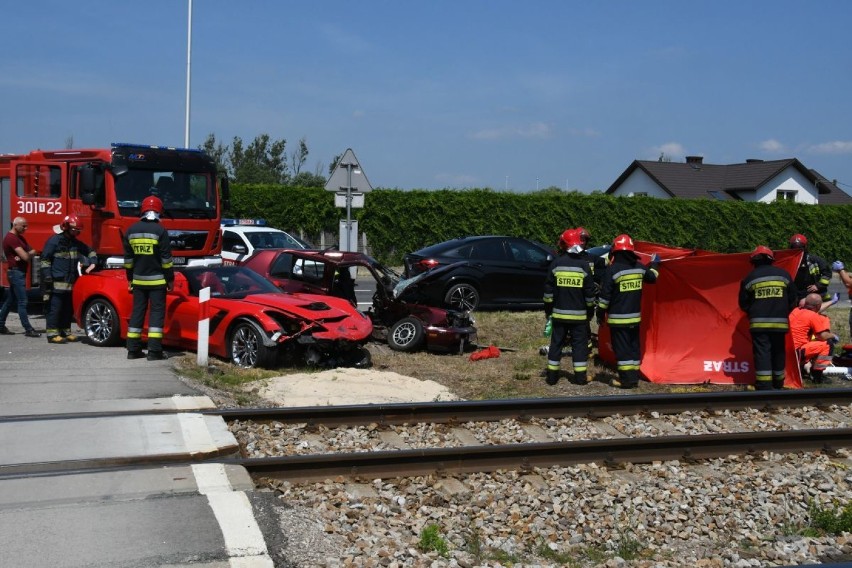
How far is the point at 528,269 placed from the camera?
18.1 meters

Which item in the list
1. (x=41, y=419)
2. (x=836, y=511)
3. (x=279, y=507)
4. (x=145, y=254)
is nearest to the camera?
(x=279, y=507)

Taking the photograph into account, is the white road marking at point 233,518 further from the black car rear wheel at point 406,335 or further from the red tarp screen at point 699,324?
the black car rear wheel at point 406,335

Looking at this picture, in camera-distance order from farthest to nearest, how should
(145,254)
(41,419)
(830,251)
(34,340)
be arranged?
(830,251)
(34,340)
(145,254)
(41,419)

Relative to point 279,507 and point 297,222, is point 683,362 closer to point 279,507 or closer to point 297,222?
point 279,507

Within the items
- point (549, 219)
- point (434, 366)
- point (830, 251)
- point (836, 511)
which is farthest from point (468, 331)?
point (830, 251)

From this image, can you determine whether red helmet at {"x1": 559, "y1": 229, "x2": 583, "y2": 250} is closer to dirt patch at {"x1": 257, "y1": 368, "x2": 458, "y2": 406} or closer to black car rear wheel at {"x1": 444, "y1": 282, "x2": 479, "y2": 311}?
dirt patch at {"x1": 257, "y1": 368, "x2": 458, "y2": 406}

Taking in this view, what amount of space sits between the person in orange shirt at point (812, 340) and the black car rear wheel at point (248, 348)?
22.0ft

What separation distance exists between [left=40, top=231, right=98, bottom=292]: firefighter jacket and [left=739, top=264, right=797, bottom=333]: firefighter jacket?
9.38m

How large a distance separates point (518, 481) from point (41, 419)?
4.34 meters

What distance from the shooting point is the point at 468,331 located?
13.8 metres

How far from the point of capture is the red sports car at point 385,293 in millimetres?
13789

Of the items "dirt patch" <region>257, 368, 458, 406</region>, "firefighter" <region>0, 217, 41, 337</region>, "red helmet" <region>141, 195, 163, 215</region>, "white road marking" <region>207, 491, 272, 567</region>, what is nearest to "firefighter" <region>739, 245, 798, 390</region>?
"dirt patch" <region>257, 368, 458, 406</region>

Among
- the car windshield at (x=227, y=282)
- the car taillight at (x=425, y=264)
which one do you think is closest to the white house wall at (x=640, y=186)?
the car taillight at (x=425, y=264)

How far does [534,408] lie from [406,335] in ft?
15.7
